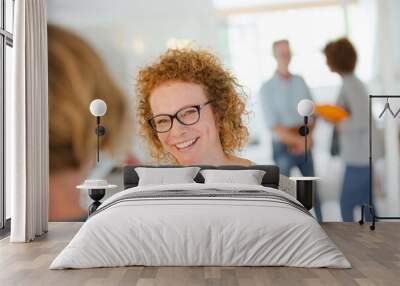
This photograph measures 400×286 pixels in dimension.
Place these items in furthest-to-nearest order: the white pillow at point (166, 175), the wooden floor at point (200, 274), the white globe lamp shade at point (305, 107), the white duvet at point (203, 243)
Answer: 1. the white globe lamp shade at point (305, 107)
2. the white pillow at point (166, 175)
3. the white duvet at point (203, 243)
4. the wooden floor at point (200, 274)

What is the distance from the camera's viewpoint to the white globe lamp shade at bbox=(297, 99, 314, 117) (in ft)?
23.6

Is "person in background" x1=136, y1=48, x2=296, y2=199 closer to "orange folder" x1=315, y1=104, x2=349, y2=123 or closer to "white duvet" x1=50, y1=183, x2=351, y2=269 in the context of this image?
"orange folder" x1=315, y1=104, x2=349, y2=123

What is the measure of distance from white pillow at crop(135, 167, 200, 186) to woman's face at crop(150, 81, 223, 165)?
40 centimetres

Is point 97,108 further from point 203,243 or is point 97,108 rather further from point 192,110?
point 203,243

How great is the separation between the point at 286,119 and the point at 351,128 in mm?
804

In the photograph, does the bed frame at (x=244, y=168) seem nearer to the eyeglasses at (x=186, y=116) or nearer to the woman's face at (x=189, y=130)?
the woman's face at (x=189, y=130)

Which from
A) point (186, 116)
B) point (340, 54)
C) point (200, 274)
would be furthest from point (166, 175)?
point (340, 54)

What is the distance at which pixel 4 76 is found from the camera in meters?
6.80

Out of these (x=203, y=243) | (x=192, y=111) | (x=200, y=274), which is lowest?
(x=200, y=274)

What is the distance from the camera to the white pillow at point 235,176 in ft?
21.9

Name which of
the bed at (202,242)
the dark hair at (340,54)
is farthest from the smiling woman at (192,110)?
the bed at (202,242)

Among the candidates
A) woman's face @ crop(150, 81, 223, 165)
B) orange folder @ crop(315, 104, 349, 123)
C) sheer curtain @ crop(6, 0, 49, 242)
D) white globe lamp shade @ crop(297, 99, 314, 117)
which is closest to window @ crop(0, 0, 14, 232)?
sheer curtain @ crop(6, 0, 49, 242)

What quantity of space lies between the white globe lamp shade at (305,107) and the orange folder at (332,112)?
11.9 inches

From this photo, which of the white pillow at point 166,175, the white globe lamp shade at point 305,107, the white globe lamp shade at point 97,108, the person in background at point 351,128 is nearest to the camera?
the white pillow at point 166,175
